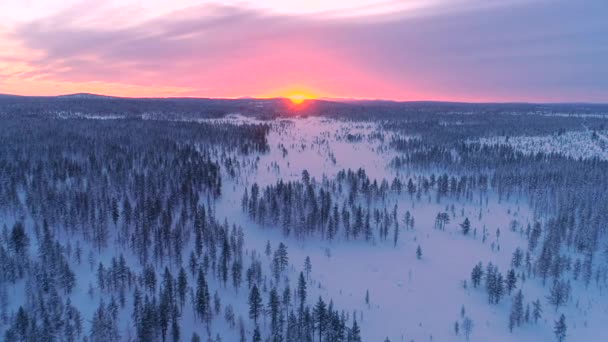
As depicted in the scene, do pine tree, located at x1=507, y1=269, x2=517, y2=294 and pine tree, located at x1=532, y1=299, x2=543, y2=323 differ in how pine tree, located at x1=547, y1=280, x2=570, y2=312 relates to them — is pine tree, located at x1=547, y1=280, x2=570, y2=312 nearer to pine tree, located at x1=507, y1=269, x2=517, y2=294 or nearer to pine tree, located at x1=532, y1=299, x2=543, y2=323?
pine tree, located at x1=532, y1=299, x2=543, y2=323

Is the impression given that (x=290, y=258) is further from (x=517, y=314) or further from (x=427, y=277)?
(x=517, y=314)

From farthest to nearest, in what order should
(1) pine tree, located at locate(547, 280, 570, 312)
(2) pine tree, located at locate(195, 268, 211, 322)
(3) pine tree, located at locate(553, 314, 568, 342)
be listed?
(1) pine tree, located at locate(547, 280, 570, 312), (2) pine tree, located at locate(195, 268, 211, 322), (3) pine tree, located at locate(553, 314, 568, 342)

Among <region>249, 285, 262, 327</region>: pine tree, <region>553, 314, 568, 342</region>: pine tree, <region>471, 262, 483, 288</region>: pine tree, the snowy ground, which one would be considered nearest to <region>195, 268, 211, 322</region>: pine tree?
<region>249, 285, 262, 327</region>: pine tree

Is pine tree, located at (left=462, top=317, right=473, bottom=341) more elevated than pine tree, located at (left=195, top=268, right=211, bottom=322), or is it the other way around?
pine tree, located at (left=195, top=268, right=211, bottom=322)

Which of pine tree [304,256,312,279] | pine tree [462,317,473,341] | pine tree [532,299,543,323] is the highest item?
pine tree [304,256,312,279]

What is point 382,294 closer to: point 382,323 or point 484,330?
point 382,323

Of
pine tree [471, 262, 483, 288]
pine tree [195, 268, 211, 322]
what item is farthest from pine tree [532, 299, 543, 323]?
pine tree [195, 268, 211, 322]

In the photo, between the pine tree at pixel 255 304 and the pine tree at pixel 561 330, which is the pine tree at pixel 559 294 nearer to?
the pine tree at pixel 561 330

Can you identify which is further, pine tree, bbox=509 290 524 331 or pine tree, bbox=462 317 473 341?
pine tree, bbox=509 290 524 331

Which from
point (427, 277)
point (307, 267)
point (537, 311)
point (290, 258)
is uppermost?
point (307, 267)

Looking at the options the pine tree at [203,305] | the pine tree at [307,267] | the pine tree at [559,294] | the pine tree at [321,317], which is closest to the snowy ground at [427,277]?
the pine tree at [559,294]

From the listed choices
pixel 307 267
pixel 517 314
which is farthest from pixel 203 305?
pixel 517 314

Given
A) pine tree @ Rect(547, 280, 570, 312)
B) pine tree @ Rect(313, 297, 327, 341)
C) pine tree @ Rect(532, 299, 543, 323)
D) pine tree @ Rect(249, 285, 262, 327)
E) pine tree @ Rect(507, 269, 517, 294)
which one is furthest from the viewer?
pine tree @ Rect(507, 269, 517, 294)
